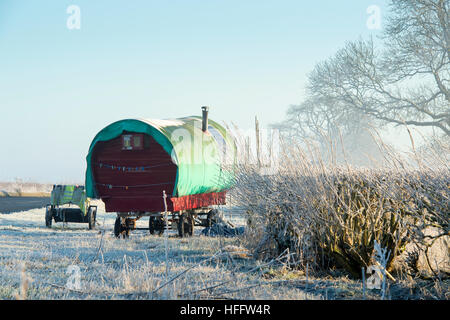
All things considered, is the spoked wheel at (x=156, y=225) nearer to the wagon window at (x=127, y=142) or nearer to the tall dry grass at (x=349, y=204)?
the wagon window at (x=127, y=142)

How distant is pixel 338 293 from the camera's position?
16.5 ft

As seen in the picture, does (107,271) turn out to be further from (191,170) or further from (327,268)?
(191,170)

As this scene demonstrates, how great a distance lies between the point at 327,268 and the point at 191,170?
558cm

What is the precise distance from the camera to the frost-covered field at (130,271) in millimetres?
4664

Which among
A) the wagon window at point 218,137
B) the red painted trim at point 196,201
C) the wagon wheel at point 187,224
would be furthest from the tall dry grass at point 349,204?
the wagon window at point 218,137

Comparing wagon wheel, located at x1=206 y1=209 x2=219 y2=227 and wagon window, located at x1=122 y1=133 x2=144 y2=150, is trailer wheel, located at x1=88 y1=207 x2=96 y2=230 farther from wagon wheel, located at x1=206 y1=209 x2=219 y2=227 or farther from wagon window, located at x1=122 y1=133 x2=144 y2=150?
wagon wheel, located at x1=206 y1=209 x2=219 y2=227

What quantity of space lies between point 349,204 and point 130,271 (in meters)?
3.10

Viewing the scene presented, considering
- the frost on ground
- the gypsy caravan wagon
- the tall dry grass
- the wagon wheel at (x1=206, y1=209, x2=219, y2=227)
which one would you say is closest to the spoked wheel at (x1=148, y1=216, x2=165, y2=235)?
the gypsy caravan wagon

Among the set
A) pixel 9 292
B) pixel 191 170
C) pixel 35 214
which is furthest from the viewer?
pixel 35 214

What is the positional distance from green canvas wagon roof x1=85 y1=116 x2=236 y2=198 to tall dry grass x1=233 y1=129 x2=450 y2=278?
102 inches

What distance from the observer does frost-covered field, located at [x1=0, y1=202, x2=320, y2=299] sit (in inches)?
184

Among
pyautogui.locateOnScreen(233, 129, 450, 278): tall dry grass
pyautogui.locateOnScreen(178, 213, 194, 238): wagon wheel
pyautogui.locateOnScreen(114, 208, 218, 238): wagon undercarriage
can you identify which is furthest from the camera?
pyautogui.locateOnScreen(178, 213, 194, 238): wagon wheel

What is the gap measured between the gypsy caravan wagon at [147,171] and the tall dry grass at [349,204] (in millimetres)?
4011

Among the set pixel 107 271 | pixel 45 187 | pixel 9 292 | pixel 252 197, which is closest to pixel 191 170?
pixel 252 197
